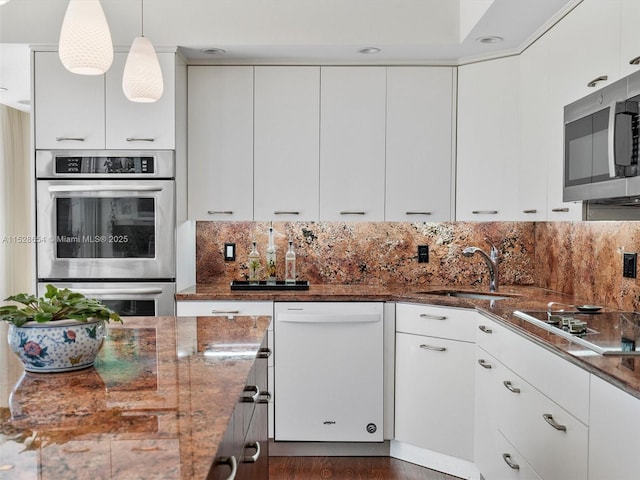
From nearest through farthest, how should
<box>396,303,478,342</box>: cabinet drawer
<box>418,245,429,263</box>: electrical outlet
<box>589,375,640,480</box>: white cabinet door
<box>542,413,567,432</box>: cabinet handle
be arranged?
<box>589,375,640,480</box>: white cabinet door
<box>542,413,567,432</box>: cabinet handle
<box>396,303,478,342</box>: cabinet drawer
<box>418,245,429,263</box>: electrical outlet

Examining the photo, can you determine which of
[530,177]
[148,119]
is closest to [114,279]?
[148,119]

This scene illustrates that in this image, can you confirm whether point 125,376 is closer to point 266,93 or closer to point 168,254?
point 168,254

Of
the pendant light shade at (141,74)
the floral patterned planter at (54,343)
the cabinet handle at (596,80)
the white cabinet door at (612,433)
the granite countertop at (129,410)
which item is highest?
the cabinet handle at (596,80)

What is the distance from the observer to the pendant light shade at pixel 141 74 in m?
2.11

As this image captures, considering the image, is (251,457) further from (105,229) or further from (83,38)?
(105,229)

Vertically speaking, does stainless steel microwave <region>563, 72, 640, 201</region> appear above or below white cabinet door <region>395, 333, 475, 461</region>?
above

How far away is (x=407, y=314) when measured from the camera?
330 centimetres

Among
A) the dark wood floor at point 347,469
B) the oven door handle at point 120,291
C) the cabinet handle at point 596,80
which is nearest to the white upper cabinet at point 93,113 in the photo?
the oven door handle at point 120,291

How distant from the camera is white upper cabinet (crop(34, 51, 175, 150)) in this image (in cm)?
339

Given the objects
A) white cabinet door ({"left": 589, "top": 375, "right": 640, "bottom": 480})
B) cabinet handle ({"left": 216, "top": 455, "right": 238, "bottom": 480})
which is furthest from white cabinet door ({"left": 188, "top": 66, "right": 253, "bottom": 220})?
cabinet handle ({"left": 216, "top": 455, "right": 238, "bottom": 480})

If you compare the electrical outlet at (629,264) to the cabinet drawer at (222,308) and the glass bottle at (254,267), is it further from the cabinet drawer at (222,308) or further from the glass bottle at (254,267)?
the glass bottle at (254,267)

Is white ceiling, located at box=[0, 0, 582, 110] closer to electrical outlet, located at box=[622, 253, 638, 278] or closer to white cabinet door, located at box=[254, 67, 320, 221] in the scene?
white cabinet door, located at box=[254, 67, 320, 221]

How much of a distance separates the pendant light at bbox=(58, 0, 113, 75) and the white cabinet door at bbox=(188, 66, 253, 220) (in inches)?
71.5

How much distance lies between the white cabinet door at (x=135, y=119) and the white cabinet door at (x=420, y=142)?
131cm
